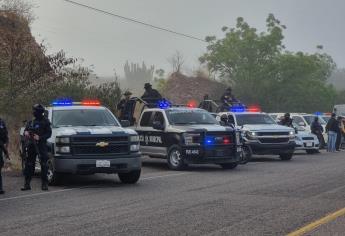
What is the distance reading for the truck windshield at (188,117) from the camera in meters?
18.2

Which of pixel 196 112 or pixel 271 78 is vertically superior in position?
pixel 271 78

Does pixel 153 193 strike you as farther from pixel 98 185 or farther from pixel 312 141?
pixel 312 141

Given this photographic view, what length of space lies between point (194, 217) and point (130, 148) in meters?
4.83

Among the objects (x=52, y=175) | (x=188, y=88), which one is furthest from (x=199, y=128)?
(x=188, y=88)

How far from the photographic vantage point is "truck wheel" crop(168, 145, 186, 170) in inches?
682

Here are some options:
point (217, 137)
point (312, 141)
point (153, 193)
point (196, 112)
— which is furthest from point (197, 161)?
point (312, 141)

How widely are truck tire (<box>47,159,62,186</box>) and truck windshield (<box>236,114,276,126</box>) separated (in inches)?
383

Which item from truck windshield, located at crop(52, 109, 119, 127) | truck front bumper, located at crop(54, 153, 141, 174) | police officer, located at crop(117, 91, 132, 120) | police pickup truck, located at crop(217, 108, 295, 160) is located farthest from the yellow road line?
police officer, located at crop(117, 91, 132, 120)

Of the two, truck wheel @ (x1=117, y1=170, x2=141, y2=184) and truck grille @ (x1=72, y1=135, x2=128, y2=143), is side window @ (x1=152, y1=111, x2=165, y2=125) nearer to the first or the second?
truck wheel @ (x1=117, y1=170, x2=141, y2=184)

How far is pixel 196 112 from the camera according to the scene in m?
18.8

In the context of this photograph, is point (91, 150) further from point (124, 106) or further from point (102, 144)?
point (124, 106)

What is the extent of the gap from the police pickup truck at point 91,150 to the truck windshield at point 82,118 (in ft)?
0.08

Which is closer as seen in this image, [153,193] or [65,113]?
[153,193]

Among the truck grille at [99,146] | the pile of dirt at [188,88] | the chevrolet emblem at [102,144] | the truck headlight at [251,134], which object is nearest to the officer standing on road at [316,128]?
the truck headlight at [251,134]
